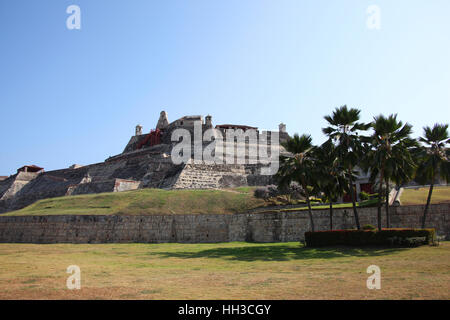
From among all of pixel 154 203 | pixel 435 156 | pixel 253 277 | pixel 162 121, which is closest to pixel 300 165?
pixel 435 156

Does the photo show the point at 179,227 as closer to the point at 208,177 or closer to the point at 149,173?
the point at 208,177

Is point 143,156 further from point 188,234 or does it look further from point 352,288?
point 352,288

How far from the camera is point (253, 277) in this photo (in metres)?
12.1

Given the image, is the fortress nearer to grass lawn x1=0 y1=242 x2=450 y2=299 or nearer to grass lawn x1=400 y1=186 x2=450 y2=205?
grass lawn x1=400 y1=186 x2=450 y2=205

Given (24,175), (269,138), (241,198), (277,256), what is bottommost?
(277,256)

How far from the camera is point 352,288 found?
9680mm

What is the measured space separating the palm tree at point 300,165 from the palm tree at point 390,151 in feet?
11.7

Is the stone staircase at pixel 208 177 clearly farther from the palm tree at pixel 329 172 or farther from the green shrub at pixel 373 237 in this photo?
the green shrub at pixel 373 237

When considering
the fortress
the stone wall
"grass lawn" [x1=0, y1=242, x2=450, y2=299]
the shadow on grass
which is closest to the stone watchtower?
the fortress

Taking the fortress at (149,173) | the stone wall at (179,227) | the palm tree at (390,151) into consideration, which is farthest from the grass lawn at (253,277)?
the fortress at (149,173)

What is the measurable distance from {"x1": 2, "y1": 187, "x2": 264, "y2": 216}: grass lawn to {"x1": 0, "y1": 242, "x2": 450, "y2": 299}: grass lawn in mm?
12015

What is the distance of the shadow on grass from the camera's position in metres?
18.1

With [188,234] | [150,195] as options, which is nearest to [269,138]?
[150,195]
